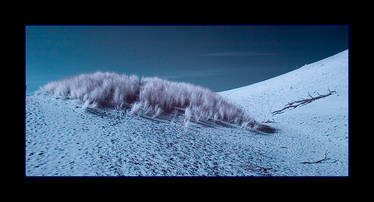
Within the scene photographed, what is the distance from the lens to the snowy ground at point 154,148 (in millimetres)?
1962

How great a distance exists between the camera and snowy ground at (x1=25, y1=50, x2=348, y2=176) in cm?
196

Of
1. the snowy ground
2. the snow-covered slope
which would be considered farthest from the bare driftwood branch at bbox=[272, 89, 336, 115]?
the snowy ground

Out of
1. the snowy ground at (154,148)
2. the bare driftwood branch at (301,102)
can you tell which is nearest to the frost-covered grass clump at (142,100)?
the snowy ground at (154,148)

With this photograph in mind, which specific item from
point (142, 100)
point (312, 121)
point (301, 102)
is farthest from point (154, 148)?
point (301, 102)

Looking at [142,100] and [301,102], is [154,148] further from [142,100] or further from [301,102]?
[301,102]

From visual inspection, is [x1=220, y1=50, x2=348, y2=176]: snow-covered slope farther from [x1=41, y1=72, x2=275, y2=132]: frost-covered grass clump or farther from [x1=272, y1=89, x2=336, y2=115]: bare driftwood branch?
[x1=41, y1=72, x2=275, y2=132]: frost-covered grass clump

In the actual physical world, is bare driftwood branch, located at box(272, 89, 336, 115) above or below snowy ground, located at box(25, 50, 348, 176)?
above

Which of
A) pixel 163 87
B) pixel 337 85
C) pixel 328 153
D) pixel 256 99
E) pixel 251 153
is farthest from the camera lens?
pixel 256 99

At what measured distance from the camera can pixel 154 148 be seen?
2299 mm
